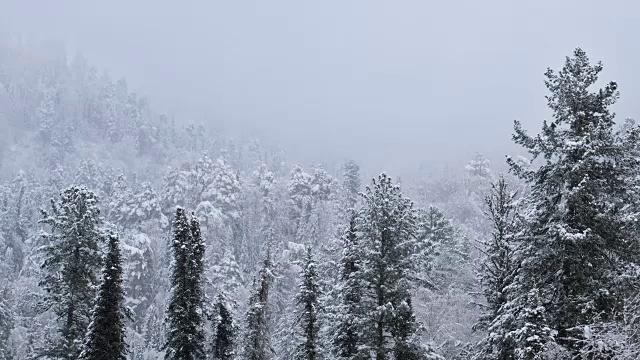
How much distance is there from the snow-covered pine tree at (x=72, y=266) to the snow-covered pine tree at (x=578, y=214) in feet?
64.6

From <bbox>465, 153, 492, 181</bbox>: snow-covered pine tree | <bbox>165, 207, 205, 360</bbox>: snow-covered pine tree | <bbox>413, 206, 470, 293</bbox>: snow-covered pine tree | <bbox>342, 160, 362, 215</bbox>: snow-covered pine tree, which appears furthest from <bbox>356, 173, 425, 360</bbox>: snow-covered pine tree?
<bbox>465, 153, 492, 181</bbox>: snow-covered pine tree

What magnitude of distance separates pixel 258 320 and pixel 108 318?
374 inches

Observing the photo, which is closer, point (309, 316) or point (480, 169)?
point (309, 316)

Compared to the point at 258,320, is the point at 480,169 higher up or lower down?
higher up

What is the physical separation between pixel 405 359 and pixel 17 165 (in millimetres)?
181200

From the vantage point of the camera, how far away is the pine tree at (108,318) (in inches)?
879

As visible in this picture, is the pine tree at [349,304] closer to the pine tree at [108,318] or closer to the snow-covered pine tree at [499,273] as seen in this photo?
the snow-covered pine tree at [499,273]

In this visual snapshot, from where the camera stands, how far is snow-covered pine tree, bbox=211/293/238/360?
94.4 feet

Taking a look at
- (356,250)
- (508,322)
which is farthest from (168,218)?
(508,322)

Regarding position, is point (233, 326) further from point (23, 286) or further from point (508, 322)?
point (23, 286)

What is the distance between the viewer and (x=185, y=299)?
25.8 meters

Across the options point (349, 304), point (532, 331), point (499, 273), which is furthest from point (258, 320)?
point (532, 331)

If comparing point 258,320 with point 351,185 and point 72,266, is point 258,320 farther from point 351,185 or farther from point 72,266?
point 351,185

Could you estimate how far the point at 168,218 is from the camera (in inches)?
3073
